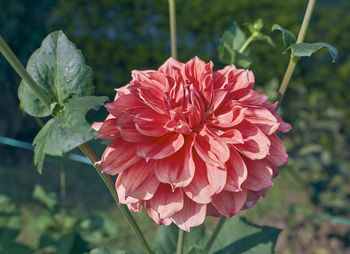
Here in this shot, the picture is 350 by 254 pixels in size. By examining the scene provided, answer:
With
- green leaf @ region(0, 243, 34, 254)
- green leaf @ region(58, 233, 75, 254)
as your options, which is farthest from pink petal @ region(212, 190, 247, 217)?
green leaf @ region(0, 243, 34, 254)

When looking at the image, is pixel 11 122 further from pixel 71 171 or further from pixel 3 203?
pixel 3 203

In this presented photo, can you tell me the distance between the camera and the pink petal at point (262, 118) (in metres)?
0.65

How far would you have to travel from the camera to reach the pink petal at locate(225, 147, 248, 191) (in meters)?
0.62

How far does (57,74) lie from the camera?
2.34ft

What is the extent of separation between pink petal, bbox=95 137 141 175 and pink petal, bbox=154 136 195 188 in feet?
0.15

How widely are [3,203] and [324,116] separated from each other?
7.20 feet

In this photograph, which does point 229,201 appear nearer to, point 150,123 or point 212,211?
point 212,211

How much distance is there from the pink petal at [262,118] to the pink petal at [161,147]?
0.13 meters

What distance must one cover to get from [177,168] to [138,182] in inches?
2.8

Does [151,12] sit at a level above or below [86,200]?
above

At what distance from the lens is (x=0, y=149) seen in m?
3.65

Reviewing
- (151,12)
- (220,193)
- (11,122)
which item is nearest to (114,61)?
(151,12)

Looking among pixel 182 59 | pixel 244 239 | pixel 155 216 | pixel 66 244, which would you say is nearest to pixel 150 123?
pixel 155 216

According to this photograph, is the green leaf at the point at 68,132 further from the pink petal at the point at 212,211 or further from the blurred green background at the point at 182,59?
the blurred green background at the point at 182,59
